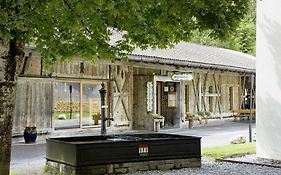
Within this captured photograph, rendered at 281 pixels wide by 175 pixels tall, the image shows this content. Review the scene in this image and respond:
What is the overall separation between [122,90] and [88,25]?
12139 mm

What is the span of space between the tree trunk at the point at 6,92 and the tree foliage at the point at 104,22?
49 centimetres

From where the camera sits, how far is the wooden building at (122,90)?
568 inches

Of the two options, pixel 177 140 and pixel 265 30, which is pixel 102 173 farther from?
pixel 265 30

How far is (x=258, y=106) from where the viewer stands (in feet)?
35.0

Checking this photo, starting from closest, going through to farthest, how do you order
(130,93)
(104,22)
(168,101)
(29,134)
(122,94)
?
(104,22) < (29,134) < (122,94) < (130,93) < (168,101)

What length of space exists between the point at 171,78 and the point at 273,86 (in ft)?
30.1

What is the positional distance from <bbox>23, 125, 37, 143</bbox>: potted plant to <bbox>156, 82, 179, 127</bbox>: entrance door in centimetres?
806

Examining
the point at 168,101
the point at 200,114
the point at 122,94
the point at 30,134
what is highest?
the point at 122,94

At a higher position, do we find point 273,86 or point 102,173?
point 273,86

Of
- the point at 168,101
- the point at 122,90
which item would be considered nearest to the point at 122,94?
the point at 122,90

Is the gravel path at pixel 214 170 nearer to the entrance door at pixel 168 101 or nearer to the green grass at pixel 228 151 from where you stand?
the green grass at pixel 228 151

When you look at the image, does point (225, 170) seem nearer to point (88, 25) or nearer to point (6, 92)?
point (88, 25)

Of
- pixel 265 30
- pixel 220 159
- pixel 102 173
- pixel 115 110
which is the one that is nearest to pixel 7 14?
pixel 102 173

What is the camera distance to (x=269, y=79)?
34.6 ft
